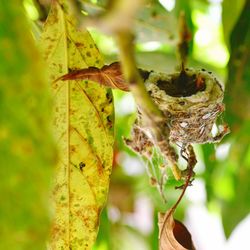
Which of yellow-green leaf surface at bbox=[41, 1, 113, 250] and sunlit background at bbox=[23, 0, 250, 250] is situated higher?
yellow-green leaf surface at bbox=[41, 1, 113, 250]

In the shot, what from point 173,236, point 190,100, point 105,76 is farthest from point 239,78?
point 173,236

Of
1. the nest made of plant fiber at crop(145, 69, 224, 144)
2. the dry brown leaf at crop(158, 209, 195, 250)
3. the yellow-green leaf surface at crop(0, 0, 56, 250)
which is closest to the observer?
the yellow-green leaf surface at crop(0, 0, 56, 250)

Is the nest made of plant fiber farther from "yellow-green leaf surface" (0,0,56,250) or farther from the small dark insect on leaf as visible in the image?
"yellow-green leaf surface" (0,0,56,250)

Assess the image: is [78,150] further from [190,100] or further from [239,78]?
[239,78]

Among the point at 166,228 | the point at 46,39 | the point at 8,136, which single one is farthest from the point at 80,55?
the point at 8,136

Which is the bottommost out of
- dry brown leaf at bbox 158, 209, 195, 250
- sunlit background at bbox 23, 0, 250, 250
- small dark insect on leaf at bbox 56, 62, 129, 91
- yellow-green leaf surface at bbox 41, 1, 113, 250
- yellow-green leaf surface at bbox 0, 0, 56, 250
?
sunlit background at bbox 23, 0, 250, 250

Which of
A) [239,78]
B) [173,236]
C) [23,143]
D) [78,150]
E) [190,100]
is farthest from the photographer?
[239,78]

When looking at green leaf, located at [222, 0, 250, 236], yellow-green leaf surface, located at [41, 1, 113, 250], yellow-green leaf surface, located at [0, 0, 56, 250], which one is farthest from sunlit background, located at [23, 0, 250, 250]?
yellow-green leaf surface, located at [0, 0, 56, 250]
